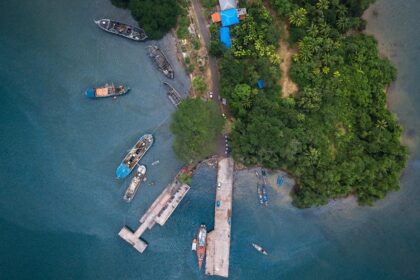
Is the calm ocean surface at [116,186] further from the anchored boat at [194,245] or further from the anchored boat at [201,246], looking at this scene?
the anchored boat at [201,246]

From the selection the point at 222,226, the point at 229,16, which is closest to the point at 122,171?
→ the point at 222,226

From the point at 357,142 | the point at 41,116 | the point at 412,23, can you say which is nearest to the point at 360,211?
the point at 357,142

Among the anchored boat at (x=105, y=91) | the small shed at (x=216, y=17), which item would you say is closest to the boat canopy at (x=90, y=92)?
the anchored boat at (x=105, y=91)

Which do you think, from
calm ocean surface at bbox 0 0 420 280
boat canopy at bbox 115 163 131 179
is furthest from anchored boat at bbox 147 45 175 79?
boat canopy at bbox 115 163 131 179

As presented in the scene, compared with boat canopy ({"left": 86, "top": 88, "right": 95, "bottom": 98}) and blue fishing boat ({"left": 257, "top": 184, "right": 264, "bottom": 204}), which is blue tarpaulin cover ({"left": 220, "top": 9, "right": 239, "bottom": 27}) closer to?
→ boat canopy ({"left": 86, "top": 88, "right": 95, "bottom": 98})

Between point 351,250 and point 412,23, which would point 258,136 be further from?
point 412,23

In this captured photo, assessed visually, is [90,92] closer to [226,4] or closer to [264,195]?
[226,4]

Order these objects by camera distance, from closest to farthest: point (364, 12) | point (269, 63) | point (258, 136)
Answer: point (258, 136), point (269, 63), point (364, 12)
